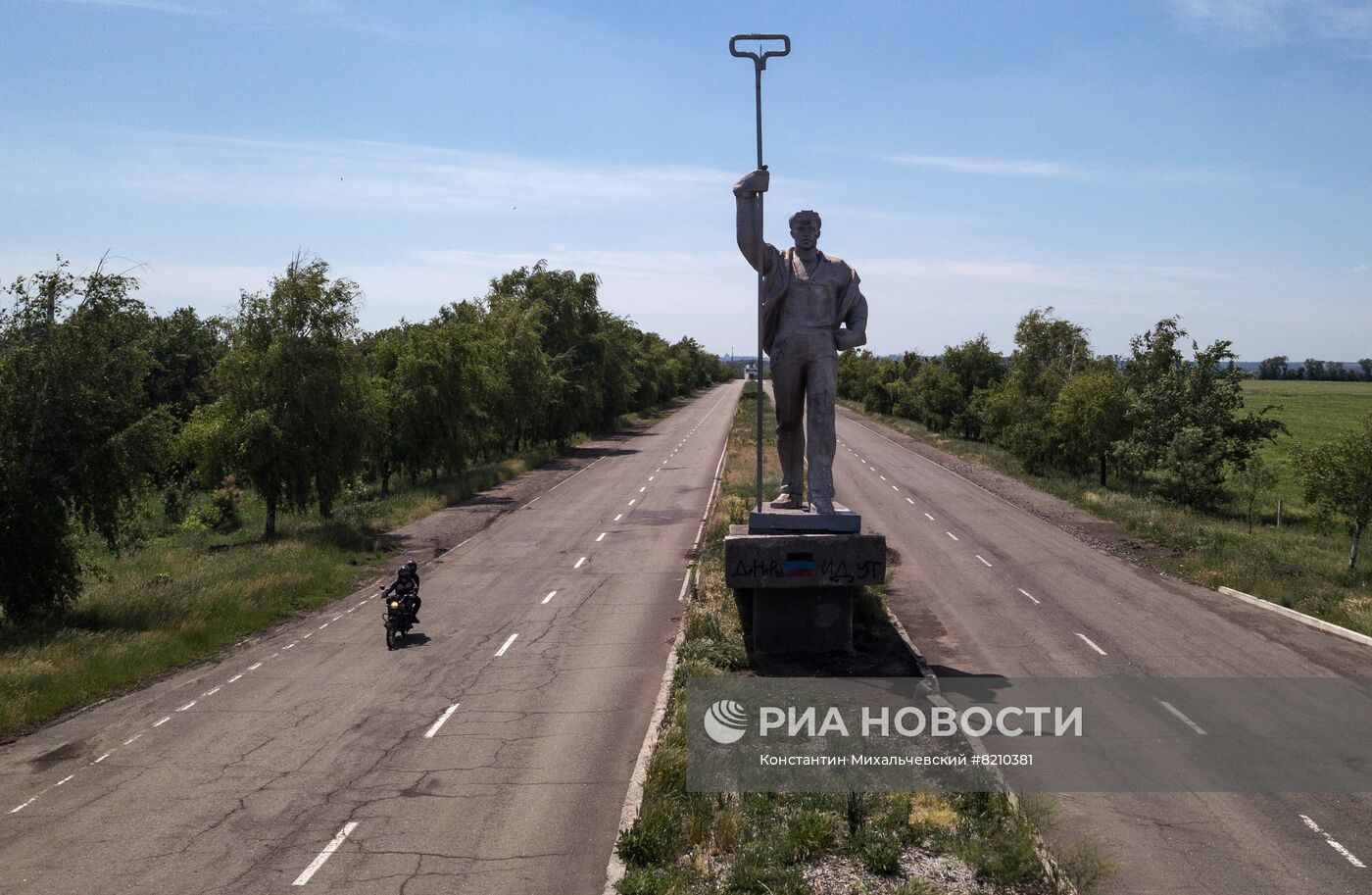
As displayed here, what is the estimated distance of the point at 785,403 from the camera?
14852mm

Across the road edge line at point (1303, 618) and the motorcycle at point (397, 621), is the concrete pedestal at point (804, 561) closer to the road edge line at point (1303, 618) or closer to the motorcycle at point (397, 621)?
the motorcycle at point (397, 621)

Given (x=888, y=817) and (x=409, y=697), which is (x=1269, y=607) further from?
(x=409, y=697)

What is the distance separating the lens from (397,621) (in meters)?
17.1

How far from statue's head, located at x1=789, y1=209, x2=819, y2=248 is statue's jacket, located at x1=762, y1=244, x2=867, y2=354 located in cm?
20

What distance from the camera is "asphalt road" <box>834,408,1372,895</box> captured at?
353 inches

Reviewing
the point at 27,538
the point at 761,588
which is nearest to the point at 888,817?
the point at 761,588

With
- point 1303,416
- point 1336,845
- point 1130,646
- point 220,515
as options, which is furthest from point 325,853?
point 1303,416

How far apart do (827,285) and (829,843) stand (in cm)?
830

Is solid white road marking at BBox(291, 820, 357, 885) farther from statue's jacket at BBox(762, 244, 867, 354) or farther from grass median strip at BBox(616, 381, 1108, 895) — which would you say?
statue's jacket at BBox(762, 244, 867, 354)

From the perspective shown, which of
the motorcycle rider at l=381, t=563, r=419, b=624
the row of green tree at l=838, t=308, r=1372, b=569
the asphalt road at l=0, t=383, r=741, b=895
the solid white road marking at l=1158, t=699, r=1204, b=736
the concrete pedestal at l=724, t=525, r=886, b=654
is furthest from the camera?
the row of green tree at l=838, t=308, r=1372, b=569

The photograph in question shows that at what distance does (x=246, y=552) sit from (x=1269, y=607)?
24196 mm

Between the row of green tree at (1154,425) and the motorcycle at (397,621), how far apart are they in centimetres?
2349

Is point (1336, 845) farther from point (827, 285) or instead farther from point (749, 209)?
point (749, 209)

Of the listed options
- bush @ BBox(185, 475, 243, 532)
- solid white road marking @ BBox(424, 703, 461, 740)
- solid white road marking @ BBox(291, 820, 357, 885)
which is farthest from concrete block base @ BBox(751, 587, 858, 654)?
bush @ BBox(185, 475, 243, 532)
